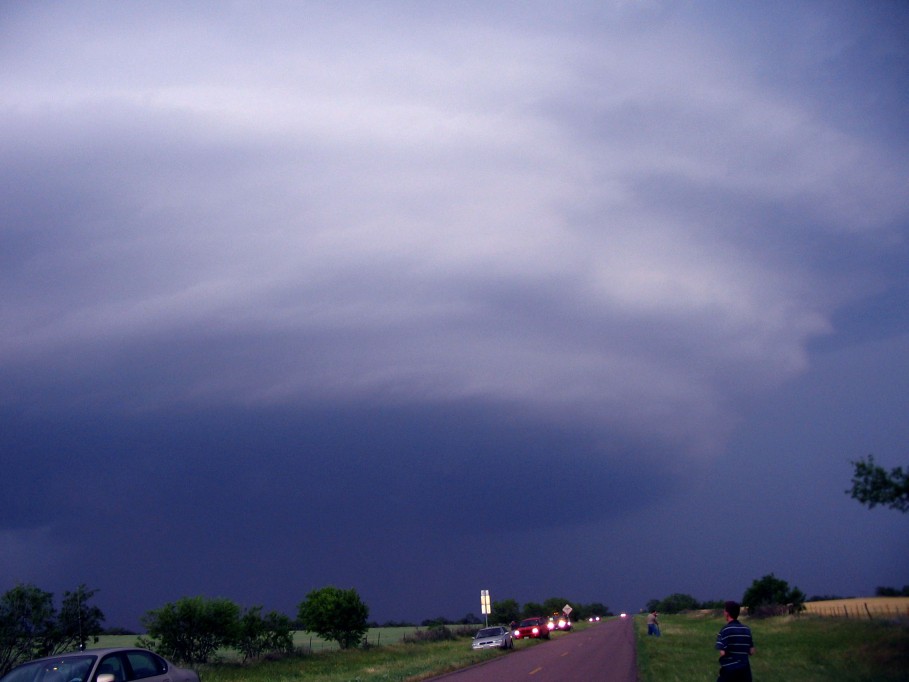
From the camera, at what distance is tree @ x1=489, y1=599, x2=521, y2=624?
11031cm

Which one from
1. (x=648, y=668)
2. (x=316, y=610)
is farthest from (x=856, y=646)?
(x=316, y=610)

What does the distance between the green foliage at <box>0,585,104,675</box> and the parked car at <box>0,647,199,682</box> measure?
15.6 metres

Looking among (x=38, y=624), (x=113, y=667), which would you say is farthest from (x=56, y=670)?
(x=38, y=624)

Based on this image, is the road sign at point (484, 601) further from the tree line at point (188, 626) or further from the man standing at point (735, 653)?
the man standing at point (735, 653)

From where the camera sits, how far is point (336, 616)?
51.0 meters

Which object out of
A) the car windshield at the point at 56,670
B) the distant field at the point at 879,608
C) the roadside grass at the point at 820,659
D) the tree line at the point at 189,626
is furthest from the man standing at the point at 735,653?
the tree line at the point at 189,626

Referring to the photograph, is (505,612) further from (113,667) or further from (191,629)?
(113,667)

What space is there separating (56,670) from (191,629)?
28036 mm

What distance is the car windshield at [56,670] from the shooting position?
472 inches

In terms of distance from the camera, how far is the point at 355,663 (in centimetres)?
4181

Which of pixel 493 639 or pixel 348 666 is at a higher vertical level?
pixel 493 639

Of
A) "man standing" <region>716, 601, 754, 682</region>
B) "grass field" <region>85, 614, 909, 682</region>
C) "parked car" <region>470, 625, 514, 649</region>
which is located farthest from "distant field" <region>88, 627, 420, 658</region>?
"man standing" <region>716, 601, 754, 682</region>

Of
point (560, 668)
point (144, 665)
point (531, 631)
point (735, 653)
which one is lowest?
point (560, 668)

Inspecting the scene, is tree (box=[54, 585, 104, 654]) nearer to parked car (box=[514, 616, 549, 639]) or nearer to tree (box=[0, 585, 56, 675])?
tree (box=[0, 585, 56, 675])
